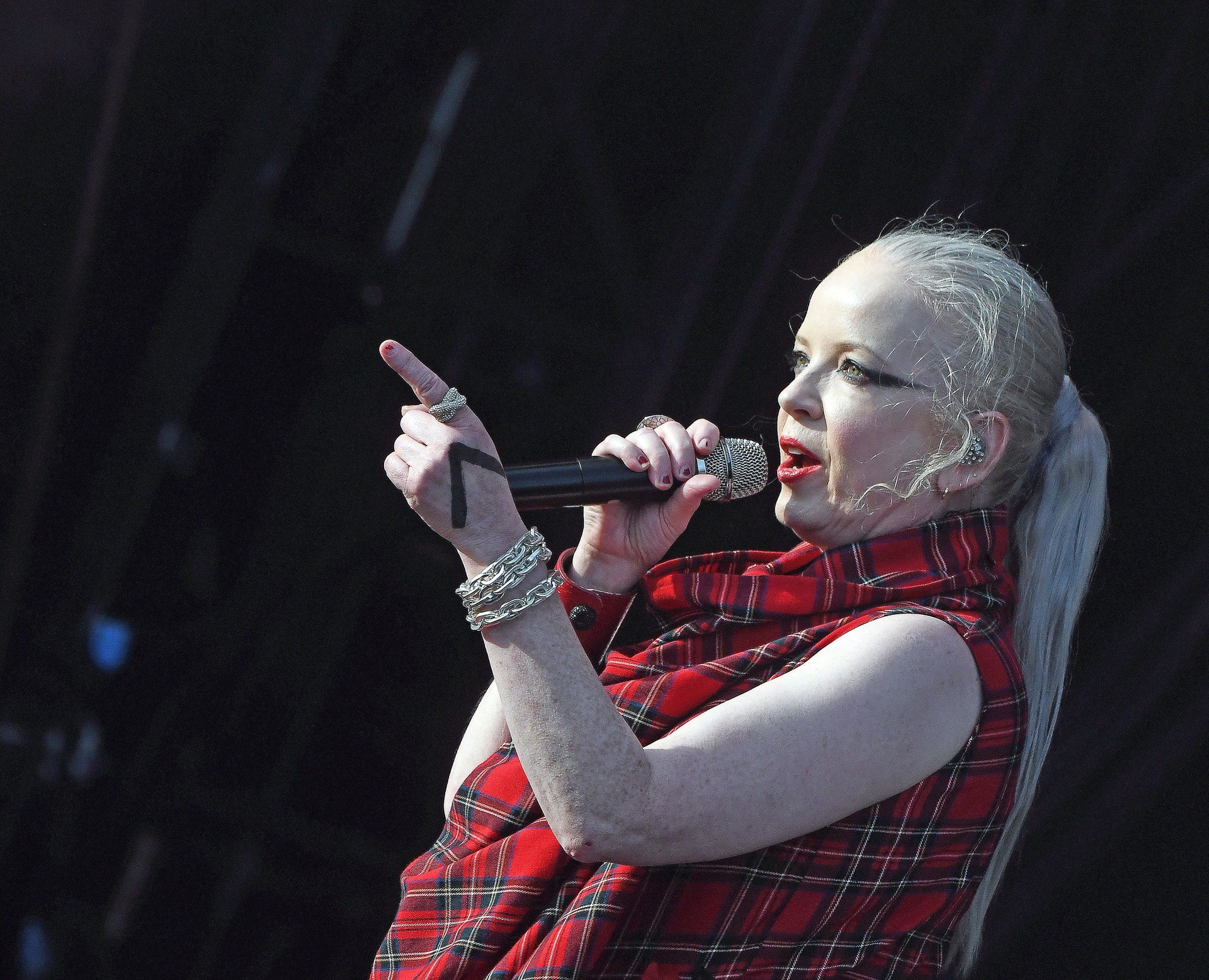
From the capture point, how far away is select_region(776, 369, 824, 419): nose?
136cm

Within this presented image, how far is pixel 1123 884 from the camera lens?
201 cm

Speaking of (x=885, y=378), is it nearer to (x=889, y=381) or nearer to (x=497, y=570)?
(x=889, y=381)

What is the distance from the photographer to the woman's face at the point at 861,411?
1.33m

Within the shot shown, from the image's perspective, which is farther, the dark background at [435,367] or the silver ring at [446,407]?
the dark background at [435,367]

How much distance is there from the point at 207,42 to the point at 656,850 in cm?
149

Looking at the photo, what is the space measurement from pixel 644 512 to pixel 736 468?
0.53ft

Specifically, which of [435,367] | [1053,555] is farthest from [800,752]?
[435,367]

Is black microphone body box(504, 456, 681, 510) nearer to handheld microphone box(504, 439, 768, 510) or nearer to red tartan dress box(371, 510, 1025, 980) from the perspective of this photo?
handheld microphone box(504, 439, 768, 510)

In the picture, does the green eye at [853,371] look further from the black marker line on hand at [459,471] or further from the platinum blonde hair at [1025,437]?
the black marker line on hand at [459,471]

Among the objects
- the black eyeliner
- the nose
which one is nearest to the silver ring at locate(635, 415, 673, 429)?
the nose

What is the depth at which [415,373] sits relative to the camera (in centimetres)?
106

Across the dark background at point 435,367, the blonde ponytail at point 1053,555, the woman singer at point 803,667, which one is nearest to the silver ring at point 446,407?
the woman singer at point 803,667

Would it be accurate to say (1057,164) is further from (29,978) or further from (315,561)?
(29,978)

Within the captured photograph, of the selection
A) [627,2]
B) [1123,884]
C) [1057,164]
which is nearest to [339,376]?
[627,2]
